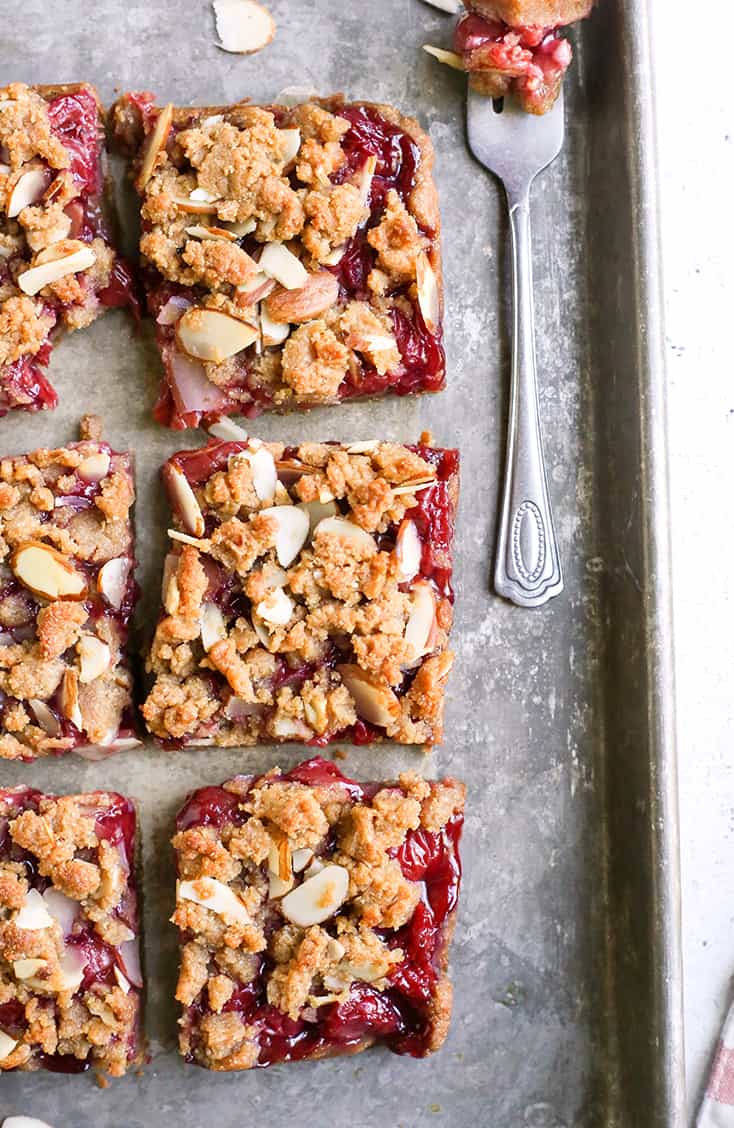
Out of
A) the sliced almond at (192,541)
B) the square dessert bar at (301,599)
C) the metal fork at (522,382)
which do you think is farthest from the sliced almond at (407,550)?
the sliced almond at (192,541)

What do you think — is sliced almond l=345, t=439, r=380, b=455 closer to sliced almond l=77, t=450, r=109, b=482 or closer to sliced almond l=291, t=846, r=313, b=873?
sliced almond l=77, t=450, r=109, b=482

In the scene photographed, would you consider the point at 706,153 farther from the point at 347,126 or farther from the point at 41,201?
the point at 41,201

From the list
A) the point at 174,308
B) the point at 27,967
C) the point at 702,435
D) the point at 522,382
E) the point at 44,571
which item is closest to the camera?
the point at 27,967

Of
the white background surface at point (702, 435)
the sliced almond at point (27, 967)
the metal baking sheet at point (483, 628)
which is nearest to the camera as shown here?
the sliced almond at point (27, 967)

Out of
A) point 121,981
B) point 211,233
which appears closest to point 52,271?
point 211,233

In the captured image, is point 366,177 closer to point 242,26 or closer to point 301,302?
point 301,302

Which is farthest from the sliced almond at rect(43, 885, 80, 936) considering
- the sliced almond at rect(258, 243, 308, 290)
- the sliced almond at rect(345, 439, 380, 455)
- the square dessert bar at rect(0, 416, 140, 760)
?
the sliced almond at rect(258, 243, 308, 290)

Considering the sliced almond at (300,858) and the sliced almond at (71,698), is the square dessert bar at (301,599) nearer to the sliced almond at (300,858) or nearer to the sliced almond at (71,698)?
the sliced almond at (71,698)
